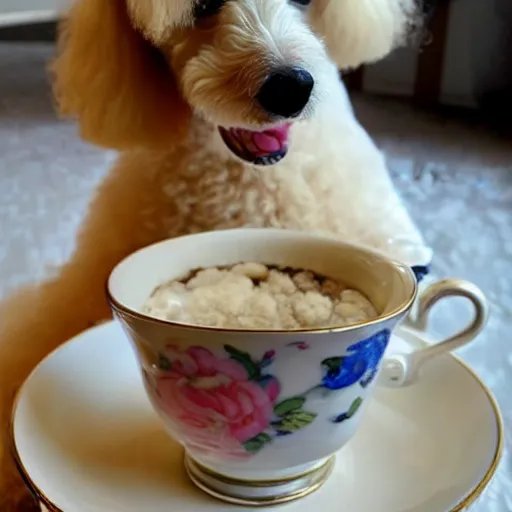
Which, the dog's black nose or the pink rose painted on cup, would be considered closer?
the pink rose painted on cup

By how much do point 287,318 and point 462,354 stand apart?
325 mm

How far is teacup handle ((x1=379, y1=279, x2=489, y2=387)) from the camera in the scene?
43cm

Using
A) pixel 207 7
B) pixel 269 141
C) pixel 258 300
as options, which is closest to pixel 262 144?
pixel 269 141

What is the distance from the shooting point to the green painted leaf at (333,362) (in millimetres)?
374

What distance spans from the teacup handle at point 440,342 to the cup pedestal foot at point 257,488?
0.07 meters

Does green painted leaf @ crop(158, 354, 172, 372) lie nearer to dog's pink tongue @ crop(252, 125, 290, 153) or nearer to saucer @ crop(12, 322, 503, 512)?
saucer @ crop(12, 322, 503, 512)

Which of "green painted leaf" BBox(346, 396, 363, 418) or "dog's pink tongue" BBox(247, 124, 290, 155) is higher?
"green painted leaf" BBox(346, 396, 363, 418)

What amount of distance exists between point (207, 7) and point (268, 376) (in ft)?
1.19

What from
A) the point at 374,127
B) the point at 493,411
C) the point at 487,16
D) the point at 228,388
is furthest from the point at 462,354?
the point at 487,16

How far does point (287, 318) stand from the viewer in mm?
420

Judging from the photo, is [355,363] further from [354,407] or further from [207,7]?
[207,7]

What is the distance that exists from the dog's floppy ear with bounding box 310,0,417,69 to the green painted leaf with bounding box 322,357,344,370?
0.43m

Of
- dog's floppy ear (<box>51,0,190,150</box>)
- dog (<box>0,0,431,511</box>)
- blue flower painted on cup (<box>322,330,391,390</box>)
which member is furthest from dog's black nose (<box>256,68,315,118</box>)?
blue flower painted on cup (<box>322,330,391,390</box>)

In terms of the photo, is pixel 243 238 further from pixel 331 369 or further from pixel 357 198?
pixel 357 198
